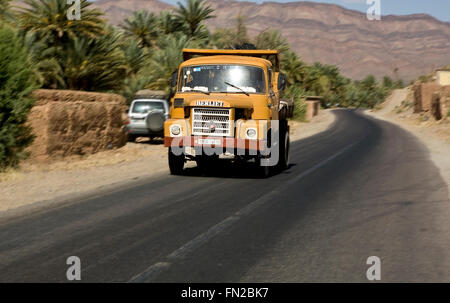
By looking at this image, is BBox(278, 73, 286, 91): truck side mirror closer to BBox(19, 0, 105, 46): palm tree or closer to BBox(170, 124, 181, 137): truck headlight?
BBox(170, 124, 181, 137): truck headlight

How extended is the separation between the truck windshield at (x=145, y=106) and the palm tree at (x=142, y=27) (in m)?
22.7

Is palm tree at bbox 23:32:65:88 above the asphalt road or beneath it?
above

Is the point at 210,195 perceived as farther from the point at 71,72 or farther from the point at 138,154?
the point at 71,72

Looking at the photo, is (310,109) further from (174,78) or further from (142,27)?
(174,78)

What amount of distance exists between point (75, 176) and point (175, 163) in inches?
88.0

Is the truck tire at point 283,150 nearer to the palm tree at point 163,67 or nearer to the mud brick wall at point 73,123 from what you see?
the mud brick wall at point 73,123

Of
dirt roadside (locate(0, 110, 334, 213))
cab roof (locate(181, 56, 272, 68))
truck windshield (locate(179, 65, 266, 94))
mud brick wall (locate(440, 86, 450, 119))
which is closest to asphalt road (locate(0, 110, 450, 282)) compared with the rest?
dirt roadside (locate(0, 110, 334, 213))

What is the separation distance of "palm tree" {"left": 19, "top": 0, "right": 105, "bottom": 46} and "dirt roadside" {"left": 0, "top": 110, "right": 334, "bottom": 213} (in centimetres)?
658

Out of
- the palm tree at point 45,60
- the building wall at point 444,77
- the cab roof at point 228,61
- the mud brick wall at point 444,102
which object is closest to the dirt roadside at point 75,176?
the cab roof at point 228,61

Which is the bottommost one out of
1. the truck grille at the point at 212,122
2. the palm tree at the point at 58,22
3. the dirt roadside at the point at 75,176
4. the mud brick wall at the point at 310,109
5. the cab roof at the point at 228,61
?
the mud brick wall at the point at 310,109

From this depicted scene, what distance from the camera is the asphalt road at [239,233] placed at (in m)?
5.04

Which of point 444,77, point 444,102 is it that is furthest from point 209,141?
point 444,77

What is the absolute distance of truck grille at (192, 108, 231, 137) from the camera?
11.4 meters

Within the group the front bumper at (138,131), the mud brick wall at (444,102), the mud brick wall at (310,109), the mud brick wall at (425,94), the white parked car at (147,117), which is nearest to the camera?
the white parked car at (147,117)
